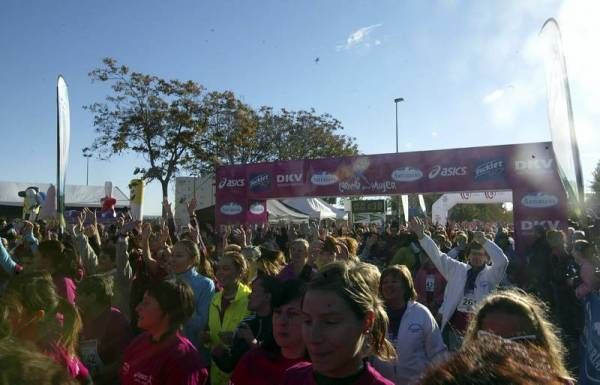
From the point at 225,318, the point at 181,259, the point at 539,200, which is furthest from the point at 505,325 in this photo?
the point at 539,200

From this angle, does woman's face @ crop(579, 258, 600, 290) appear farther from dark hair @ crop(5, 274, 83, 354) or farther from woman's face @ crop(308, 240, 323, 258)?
dark hair @ crop(5, 274, 83, 354)

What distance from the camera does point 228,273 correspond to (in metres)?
4.39

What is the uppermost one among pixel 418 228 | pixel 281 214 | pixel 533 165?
pixel 533 165

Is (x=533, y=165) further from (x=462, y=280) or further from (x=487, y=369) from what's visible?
(x=487, y=369)

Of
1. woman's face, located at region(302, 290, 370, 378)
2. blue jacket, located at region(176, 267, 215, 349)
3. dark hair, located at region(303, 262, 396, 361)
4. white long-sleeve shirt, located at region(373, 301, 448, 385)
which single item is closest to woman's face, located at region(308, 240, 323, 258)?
blue jacket, located at region(176, 267, 215, 349)

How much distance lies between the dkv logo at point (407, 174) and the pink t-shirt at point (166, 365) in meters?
13.4

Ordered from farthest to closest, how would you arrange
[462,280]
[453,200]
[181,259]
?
[453,200]
[462,280]
[181,259]

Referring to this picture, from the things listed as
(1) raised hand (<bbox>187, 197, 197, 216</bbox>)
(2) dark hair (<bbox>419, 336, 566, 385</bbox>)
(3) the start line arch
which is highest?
(3) the start line arch

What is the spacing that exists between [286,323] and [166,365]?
28.3 inches

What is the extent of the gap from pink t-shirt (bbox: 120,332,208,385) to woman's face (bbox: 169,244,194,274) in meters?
Answer: 1.94

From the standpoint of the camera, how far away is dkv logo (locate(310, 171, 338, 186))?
17156 mm

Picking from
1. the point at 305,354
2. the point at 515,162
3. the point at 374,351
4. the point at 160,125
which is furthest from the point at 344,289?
the point at 160,125

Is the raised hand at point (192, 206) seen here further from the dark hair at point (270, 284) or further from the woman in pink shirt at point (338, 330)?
the woman in pink shirt at point (338, 330)

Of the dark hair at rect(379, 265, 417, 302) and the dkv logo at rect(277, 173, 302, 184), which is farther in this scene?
the dkv logo at rect(277, 173, 302, 184)
